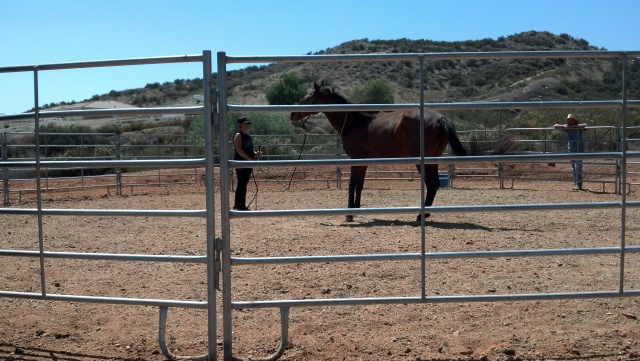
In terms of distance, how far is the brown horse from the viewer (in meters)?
8.20

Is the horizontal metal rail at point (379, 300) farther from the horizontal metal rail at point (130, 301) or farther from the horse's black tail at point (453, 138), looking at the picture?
the horse's black tail at point (453, 138)

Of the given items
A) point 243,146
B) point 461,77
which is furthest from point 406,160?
point 461,77

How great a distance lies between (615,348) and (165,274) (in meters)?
3.70

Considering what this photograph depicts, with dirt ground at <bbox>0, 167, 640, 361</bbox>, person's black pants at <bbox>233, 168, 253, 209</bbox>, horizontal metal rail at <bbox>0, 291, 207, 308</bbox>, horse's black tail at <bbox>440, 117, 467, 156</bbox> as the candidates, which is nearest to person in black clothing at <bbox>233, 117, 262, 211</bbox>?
person's black pants at <bbox>233, 168, 253, 209</bbox>

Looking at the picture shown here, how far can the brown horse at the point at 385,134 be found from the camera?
820cm

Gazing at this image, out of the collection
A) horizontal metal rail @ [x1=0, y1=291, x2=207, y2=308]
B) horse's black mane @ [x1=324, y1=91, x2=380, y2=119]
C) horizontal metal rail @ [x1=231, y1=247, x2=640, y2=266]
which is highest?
horse's black mane @ [x1=324, y1=91, x2=380, y2=119]

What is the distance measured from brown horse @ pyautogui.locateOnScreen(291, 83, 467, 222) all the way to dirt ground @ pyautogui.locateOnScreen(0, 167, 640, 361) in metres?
0.74

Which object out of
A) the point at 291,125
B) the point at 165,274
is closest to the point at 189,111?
the point at 165,274

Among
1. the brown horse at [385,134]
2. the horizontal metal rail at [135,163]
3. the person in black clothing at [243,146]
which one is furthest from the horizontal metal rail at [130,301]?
the brown horse at [385,134]

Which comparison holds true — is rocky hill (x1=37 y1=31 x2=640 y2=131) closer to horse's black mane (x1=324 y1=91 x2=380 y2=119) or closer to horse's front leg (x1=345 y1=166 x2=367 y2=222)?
horse's black mane (x1=324 y1=91 x2=380 y2=119)

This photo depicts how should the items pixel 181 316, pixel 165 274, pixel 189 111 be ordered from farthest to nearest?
pixel 165 274, pixel 181 316, pixel 189 111

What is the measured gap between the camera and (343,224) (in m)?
8.07

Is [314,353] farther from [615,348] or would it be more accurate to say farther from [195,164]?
[615,348]

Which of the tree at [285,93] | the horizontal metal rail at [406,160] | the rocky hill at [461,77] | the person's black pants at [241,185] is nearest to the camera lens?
the horizontal metal rail at [406,160]
